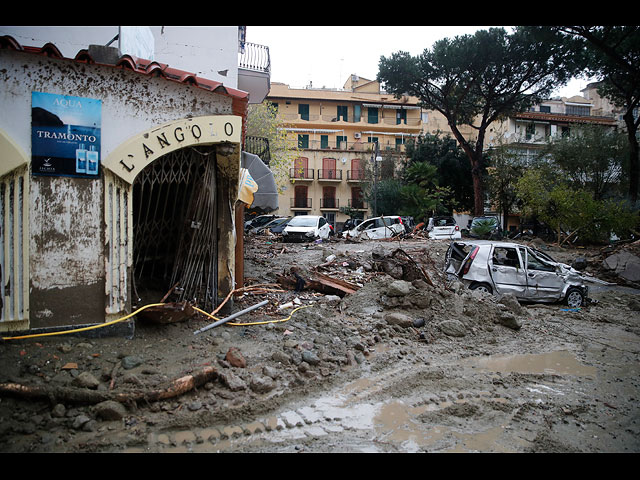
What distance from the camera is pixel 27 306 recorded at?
5441 millimetres

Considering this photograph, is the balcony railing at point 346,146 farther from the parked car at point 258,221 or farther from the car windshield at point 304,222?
the car windshield at point 304,222

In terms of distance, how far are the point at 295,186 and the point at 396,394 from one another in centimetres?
4306

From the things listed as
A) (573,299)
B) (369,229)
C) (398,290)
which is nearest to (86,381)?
(398,290)

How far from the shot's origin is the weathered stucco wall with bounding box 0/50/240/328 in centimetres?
542

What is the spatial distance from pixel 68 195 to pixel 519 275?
408 inches

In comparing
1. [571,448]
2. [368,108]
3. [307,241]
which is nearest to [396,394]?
[571,448]

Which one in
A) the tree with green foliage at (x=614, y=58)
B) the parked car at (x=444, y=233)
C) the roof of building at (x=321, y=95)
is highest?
the roof of building at (x=321, y=95)

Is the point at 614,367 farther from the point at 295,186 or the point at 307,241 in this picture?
the point at 295,186

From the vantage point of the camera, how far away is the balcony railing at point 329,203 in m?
47.8

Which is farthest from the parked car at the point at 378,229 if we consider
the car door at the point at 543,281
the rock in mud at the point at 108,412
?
the rock in mud at the point at 108,412

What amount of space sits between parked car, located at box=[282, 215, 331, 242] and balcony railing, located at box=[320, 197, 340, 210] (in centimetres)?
2366

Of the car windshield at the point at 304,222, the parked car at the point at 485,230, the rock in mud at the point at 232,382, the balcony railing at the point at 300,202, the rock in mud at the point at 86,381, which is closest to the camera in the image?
the rock in mud at the point at 86,381
